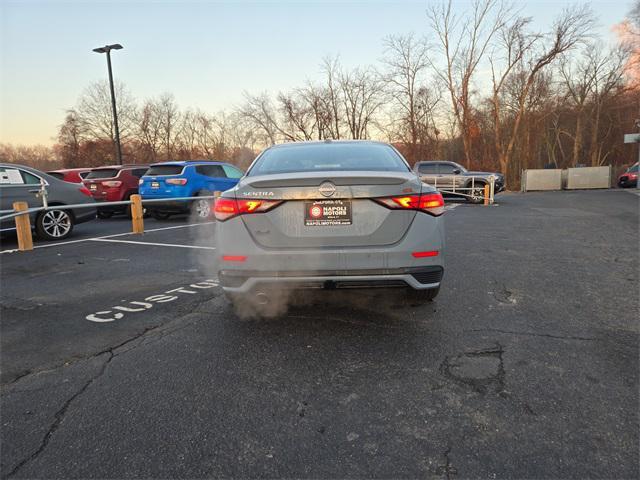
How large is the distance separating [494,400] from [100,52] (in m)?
23.0

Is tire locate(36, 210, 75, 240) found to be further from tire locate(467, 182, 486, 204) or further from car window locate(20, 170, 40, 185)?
tire locate(467, 182, 486, 204)

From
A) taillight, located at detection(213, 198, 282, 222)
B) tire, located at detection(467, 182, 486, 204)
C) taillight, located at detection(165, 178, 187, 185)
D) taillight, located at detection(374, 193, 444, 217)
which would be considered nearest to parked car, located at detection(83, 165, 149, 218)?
taillight, located at detection(165, 178, 187, 185)

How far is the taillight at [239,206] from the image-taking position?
3018 millimetres

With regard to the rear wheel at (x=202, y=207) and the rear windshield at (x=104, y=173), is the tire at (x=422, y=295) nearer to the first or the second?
the rear wheel at (x=202, y=207)

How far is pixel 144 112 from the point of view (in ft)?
143

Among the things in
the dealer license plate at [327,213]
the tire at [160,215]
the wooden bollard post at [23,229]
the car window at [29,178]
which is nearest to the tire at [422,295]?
the dealer license plate at [327,213]

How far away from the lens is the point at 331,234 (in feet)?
9.73

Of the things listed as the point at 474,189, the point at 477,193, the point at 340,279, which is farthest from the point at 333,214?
the point at 477,193

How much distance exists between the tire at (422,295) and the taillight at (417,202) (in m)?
0.74

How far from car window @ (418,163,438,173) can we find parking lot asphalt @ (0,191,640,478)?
47.7ft

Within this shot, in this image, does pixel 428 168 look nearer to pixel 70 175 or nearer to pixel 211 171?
pixel 211 171

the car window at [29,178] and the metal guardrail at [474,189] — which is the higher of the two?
the car window at [29,178]

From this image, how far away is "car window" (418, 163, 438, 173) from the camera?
18.8m

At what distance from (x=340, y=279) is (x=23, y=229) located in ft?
24.4
